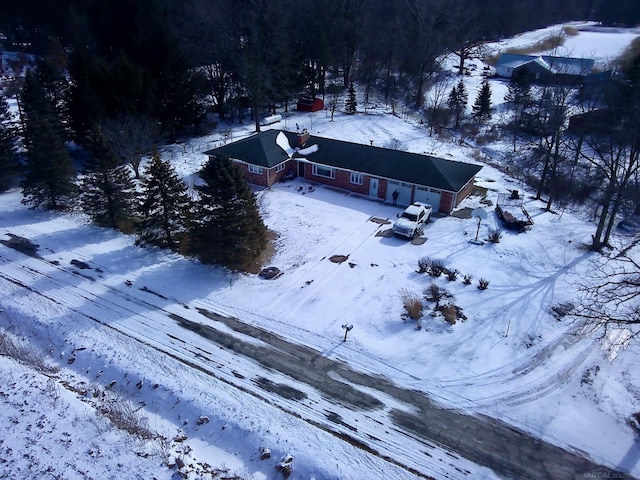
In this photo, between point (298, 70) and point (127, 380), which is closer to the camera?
point (127, 380)

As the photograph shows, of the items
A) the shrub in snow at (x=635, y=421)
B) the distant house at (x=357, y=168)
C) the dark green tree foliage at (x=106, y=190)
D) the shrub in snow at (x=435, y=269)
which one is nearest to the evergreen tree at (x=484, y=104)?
the distant house at (x=357, y=168)

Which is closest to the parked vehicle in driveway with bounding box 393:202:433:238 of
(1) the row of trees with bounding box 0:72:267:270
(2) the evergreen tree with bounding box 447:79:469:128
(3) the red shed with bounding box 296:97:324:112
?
(1) the row of trees with bounding box 0:72:267:270

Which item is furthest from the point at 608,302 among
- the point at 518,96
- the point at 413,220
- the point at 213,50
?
the point at 213,50

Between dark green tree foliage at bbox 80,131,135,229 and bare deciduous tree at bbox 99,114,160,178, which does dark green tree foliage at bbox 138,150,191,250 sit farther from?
bare deciduous tree at bbox 99,114,160,178

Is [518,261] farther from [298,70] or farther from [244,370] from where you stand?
[298,70]

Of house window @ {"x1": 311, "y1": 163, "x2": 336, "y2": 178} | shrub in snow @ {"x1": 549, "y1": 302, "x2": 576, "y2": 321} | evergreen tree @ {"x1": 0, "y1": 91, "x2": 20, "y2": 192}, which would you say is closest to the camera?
shrub in snow @ {"x1": 549, "y1": 302, "x2": 576, "y2": 321}

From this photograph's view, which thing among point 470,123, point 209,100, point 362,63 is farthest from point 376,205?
point 362,63
